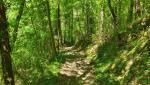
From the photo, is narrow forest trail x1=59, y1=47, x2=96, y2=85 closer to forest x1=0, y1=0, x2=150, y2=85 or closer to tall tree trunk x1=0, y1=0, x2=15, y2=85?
forest x1=0, y1=0, x2=150, y2=85

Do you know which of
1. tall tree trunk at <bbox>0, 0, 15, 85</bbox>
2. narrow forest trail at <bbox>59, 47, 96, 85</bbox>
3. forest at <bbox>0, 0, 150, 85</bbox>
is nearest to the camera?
tall tree trunk at <bbox>0, 0, 15, 85</bbox>

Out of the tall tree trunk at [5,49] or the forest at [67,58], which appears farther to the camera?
the forest at [67,58]

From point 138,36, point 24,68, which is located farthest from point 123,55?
point 24,68

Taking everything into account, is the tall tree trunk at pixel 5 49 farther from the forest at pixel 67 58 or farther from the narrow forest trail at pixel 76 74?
the narrow forest trail at pixel 76 74

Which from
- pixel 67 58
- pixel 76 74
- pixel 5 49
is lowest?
pixel 67 58

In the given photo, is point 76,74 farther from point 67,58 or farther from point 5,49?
point 5,49

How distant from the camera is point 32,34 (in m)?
30.2

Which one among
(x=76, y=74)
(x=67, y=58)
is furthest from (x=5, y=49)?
(x=67, y=58)

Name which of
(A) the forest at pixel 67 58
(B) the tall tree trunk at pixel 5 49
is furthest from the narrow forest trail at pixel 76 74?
(B) the tall tree trunk at pixel 5 49

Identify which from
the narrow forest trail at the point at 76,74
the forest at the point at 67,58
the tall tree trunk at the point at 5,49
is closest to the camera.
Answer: the tall tree trunk at the point at 5,49

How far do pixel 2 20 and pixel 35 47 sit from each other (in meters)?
22.2

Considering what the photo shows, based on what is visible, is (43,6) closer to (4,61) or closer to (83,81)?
(83,81)

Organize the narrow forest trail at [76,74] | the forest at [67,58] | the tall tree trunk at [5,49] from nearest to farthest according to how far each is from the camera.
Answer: the tall tree trunk at [5,49], the forest at [67,58], the narrow forest trail at [76,74]

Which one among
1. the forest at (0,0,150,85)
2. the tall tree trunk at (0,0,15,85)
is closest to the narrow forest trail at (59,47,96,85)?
the forest at (0,0,150,85)
